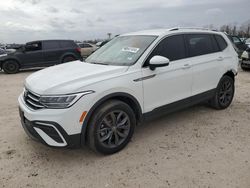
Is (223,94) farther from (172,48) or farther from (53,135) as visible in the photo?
(53,135)

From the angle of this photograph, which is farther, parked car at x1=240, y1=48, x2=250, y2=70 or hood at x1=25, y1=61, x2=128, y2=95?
parked car at x1=240, y1=48, x2=250, y2=70

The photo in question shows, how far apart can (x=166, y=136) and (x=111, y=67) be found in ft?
5.04

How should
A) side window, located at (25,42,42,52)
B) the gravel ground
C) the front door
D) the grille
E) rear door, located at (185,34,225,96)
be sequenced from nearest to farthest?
the gravel ground < the grille < the front door < rear door, located at (185,34,225,96) < side window, located at (25,42,42,52)

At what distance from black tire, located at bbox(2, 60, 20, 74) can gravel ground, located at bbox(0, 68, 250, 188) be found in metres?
8.46

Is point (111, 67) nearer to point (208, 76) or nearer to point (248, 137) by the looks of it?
point (208, 76)

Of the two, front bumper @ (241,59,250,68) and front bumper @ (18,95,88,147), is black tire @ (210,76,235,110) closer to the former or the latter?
front bumper @ (18,95,88,147)

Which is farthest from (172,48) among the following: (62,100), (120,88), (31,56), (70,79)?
(31,56)

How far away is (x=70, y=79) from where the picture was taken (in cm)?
311

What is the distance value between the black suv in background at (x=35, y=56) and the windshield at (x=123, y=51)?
8533mm

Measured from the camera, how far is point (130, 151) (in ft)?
11.5

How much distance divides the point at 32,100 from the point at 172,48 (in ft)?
7.96

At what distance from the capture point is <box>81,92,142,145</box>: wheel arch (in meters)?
3.03

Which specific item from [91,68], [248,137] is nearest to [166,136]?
[248,137]

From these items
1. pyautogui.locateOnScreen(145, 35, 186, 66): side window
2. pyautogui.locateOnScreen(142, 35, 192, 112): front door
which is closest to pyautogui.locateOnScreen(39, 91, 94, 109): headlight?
pyautogui.locateOnScreen(142, 35, 192, 112): front door
